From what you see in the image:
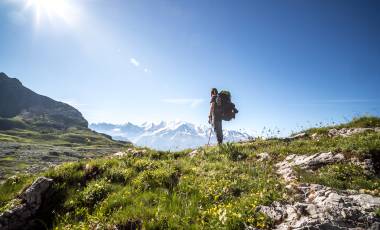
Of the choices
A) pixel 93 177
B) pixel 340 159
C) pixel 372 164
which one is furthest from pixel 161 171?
pixel 372 164

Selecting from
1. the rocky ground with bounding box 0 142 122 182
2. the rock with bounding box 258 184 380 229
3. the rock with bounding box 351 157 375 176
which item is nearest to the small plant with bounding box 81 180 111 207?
the rock with bounding box 258 184 380 229

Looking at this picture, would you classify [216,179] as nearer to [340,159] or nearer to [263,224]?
[263,224]

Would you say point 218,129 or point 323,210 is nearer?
point 323,210

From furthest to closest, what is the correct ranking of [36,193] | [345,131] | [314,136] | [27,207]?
1. [314,136]
2. [345,131]
3. [36,193]
4. [27,207]

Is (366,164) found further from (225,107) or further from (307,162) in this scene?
(225,107)

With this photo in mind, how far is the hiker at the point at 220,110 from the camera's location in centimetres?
1924

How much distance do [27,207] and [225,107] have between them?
1406cm

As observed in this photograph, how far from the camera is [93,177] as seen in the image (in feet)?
37.9

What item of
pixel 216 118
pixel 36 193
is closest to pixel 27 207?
pixel 36 193

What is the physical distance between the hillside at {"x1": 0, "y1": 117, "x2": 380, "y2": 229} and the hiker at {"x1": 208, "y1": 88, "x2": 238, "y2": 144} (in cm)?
531

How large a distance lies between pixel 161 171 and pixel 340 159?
7670 millimetres

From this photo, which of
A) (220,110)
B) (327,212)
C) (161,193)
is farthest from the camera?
(220,110)

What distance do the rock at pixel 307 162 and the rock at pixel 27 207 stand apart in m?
9.41

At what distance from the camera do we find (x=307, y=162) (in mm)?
11055
